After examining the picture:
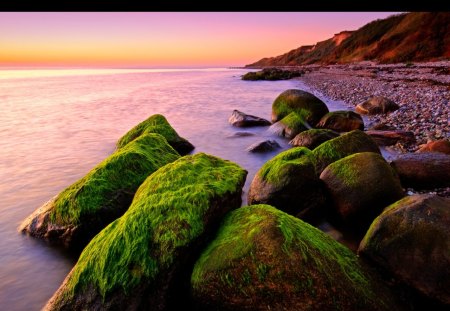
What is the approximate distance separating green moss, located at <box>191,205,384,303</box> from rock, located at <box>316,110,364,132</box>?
7665mm

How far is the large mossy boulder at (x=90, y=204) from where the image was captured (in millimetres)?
4410

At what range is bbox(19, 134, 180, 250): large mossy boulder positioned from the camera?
174 inches

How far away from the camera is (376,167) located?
432 cm

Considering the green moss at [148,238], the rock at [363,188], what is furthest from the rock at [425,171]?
the green moss at [148,238]

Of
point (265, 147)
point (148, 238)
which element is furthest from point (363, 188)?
point (265, 147)

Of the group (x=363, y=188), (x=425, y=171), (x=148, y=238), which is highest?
(x=148, y=238)

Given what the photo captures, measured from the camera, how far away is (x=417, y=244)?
115 inches

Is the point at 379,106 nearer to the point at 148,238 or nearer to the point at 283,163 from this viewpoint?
the point at 283,163

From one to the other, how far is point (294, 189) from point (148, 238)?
2226 millimetres

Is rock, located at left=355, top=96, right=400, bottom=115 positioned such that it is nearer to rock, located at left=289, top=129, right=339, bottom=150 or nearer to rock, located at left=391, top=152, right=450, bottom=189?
rock, located at left=289, top=129, right=339, bottom=150

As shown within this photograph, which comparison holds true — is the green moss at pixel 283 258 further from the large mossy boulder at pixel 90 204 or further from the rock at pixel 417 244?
the large mossy boulder at pixel 90 204

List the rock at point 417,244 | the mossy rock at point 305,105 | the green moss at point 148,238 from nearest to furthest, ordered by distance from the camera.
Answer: the rock at point 417,244 → the green moss at point 148,238 → the mossy rock at point 305,105

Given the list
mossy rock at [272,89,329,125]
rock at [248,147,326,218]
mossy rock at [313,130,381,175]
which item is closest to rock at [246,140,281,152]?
mossy rock at [272,89,329,125]
